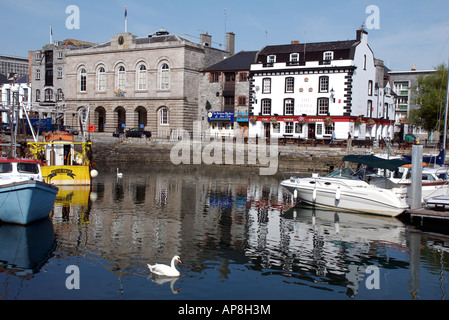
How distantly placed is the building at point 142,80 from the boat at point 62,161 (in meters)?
24.4

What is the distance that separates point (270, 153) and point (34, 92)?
1722 inches

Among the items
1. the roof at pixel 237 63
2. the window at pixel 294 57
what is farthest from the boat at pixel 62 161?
the window at pixel 294 57

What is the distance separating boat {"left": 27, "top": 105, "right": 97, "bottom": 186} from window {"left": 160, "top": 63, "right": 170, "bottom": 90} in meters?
27.2

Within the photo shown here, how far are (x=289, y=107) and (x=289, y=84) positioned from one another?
258cm

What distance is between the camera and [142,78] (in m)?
61.3

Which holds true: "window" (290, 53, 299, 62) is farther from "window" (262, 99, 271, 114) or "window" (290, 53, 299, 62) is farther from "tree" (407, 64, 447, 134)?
"tree" (407, 64, 447, 134)

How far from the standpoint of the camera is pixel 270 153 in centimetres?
4753

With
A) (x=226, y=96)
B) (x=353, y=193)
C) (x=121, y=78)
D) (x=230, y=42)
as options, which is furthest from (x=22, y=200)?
(x=230, y=42)

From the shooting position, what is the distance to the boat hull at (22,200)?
18.7 metres

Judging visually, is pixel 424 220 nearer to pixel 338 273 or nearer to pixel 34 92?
pixel 338 273

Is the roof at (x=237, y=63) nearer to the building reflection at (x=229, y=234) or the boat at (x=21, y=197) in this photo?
the building reflection at (x=229, y=234)

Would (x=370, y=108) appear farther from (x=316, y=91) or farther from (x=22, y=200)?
(x=22, y=200)

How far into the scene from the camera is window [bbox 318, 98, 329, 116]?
1993 inches
